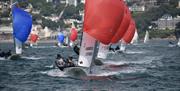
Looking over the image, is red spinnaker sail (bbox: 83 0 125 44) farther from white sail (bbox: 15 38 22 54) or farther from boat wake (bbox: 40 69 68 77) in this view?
white sail (bbox: 15 38 22 54)

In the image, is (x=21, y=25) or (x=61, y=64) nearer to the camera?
(x=61, y=64)

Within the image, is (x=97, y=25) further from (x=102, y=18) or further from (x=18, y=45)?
(x=18, y=45)

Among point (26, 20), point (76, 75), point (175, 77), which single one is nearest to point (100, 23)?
point (76, 75)

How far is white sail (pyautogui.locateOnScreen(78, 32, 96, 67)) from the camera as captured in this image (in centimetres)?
5206

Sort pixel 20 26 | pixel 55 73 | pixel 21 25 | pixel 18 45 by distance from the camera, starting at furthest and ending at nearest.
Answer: pixel 18 45, pixel 21 25, pixel 20 26, pixel 55 73

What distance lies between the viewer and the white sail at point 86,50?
5206 cm

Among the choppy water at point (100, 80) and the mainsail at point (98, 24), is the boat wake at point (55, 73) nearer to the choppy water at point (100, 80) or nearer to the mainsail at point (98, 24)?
the choppy water at point (100, 80)

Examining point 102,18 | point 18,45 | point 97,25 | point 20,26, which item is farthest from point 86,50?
point 18,45

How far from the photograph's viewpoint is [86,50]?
172 ft

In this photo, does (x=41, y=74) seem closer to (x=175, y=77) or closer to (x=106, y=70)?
(x=106, y=70)

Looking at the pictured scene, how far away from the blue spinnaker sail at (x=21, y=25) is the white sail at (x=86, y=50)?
2848 cm

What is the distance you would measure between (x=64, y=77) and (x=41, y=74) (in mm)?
5731

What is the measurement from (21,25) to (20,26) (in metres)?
0.22

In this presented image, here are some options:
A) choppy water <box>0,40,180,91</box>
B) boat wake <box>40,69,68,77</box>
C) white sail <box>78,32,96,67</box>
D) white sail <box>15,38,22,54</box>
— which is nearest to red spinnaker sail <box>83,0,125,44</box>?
white sail <box>78,32,96,67</box>
